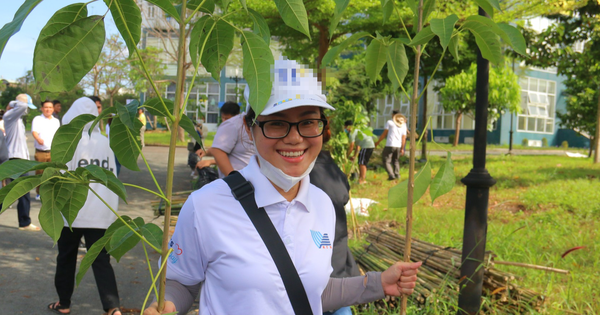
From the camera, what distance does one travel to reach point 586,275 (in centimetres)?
495

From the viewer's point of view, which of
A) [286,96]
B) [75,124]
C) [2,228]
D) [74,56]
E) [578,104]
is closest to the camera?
[74,56]

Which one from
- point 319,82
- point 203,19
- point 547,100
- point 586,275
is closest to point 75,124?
point 203,19

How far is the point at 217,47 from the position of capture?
1.39 metres

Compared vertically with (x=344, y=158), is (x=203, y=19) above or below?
above

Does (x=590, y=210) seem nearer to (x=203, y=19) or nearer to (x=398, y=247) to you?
(x=398, y=247)

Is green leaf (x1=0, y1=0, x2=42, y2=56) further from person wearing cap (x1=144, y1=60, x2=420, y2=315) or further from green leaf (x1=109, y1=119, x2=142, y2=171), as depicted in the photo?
person wearing cap (x1=144, y1=60, x2=420, y2=315)

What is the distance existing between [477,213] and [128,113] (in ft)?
Answer: 10.1

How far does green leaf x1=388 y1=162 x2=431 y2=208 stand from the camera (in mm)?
1854

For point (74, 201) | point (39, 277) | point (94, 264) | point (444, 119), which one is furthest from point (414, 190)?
point (444, 119)

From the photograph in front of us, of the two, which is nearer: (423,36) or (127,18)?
(127,18)

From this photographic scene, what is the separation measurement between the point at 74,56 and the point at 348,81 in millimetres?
22419

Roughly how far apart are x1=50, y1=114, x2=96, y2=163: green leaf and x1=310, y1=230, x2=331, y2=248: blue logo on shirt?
882 mm

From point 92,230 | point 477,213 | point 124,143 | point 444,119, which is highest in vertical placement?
point 444,119

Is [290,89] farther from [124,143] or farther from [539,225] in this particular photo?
[539,225]
